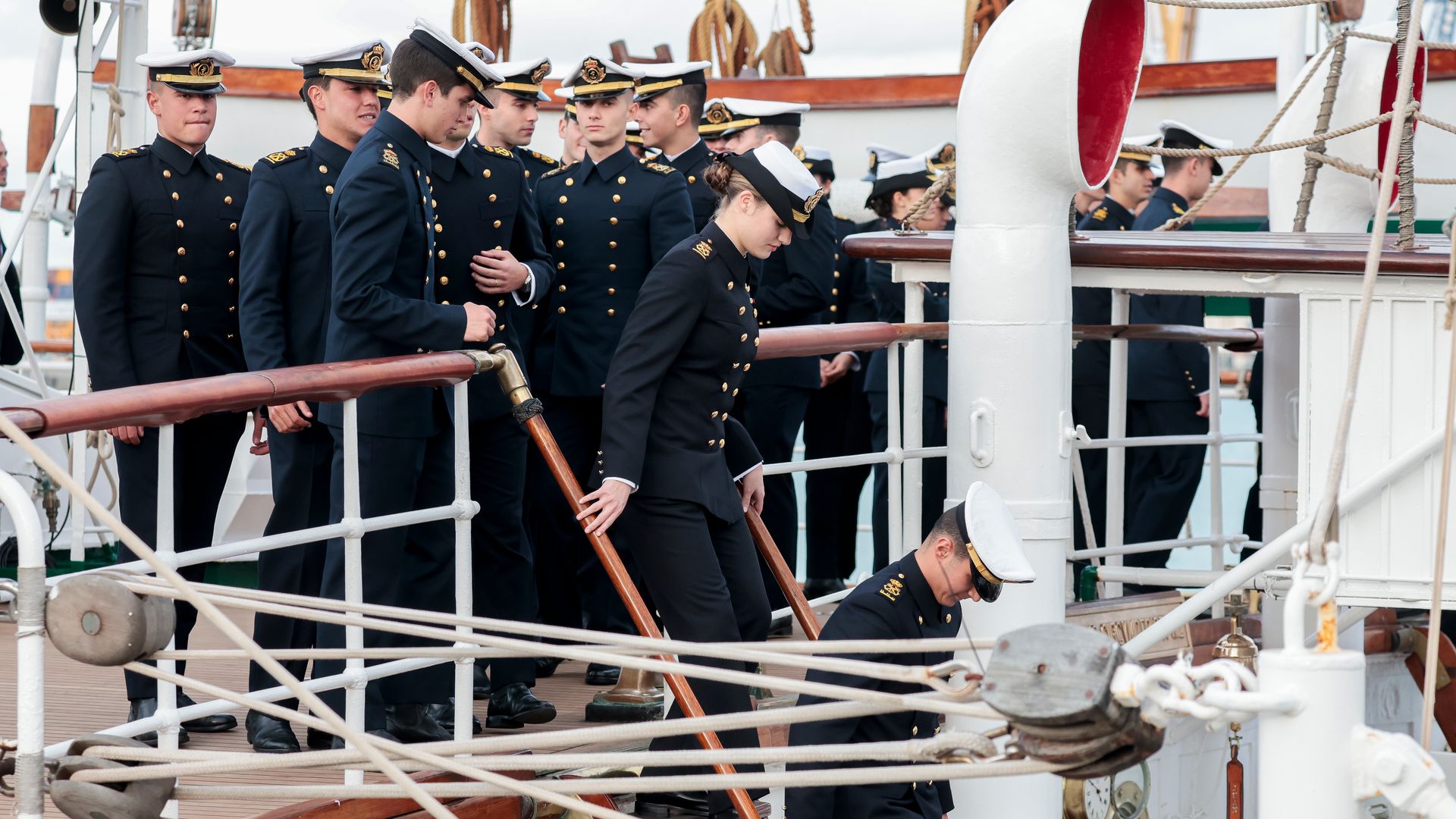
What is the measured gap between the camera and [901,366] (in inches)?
284

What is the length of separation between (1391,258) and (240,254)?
274 centimetres

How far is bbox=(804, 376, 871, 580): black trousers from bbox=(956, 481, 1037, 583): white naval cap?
9.36 ft

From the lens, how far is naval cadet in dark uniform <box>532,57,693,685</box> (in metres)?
4.83

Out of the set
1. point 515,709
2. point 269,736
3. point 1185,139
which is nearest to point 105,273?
point 269,736

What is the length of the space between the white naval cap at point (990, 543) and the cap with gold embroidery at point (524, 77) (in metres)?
2.18

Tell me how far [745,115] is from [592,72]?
159 cm

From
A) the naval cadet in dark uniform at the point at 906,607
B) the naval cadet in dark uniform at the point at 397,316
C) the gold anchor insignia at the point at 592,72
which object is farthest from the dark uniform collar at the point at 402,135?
the naval cadet in dark uniform at the point at 906,607

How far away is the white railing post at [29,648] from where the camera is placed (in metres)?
2.50

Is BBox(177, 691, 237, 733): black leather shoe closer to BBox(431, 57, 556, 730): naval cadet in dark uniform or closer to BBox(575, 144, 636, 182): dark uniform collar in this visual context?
BBox(431, 57, 556, 730): naval cadet in dark uniform

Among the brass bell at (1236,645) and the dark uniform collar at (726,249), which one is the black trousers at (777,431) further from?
the dark uniform collar at (726,249)

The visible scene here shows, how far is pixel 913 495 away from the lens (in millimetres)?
4934

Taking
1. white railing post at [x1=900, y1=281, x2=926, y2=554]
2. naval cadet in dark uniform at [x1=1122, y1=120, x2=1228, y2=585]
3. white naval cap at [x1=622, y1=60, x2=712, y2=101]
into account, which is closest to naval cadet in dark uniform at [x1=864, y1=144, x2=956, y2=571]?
naval cadet in dark uniform at [x1=1122, y1=120, x2=1228, y2=585]

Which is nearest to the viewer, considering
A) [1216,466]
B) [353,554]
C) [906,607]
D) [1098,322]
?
[353,554]

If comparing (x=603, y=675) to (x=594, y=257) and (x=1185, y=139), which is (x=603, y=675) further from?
(x=1185, y=139)
